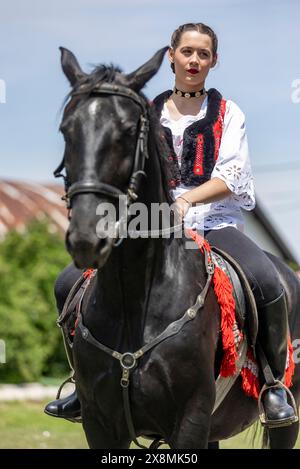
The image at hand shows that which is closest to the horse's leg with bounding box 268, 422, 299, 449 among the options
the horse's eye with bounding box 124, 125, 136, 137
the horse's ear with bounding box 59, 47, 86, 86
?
the horse's eye with bounding box 124, 125, 136, 137

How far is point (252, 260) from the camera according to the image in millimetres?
5250

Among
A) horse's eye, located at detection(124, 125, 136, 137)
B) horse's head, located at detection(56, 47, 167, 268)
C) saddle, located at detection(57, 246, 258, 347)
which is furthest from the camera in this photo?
saddle, located at detection(57, 246, 258, 347)

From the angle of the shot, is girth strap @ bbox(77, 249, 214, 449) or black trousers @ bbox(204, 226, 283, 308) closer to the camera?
girth strap @ bbox(77, 249, 214, 449)

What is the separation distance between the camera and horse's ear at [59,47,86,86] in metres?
4.41

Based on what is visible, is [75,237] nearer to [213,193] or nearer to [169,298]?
[169,298]

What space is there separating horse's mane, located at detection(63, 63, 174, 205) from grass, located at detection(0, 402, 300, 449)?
15.6 ft

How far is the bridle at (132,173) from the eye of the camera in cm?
395

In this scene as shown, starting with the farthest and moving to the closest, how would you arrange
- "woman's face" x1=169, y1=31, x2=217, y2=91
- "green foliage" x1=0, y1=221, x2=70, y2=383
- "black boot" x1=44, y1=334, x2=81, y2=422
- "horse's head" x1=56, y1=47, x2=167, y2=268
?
1. "green foliage" x1=0, y1=221, x2=70, y2=383
2. "black boot" x1=44, y1=334, x2=81, y2=422
3. "woman's face" x1=169, y1=31, x2=217, y2=91
4. "horse's head" x1=56, y1=47, x2=167, y2=268

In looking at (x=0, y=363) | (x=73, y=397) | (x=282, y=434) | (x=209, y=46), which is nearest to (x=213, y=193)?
(x=209, y=46)

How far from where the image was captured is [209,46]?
5180 millimetres

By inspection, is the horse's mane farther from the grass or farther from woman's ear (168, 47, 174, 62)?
the grass

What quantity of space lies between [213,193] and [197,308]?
2.29 ft

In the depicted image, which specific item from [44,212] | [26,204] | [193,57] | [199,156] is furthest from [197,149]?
[26,204]

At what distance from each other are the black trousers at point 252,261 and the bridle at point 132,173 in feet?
3.82
